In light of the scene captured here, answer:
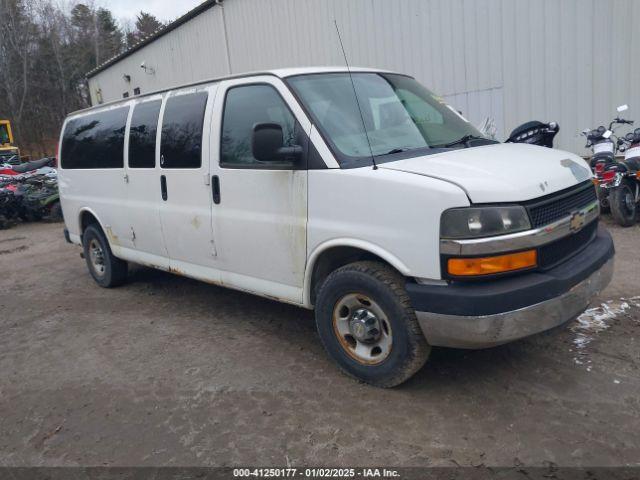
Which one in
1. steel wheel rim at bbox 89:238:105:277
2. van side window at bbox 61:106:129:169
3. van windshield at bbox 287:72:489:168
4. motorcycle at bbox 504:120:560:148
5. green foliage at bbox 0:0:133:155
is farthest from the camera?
green foliage at bbox 0:0:133:155

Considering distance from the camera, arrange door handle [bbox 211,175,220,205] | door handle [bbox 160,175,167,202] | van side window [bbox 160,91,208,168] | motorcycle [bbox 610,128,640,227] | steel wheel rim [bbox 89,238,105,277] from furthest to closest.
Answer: motorcycle [bbox 610,128,640,227] < steel wheel rim [bbox 89,238,105,277] < door handle [bbox 160,175,167,202] < van side window [bbox 160,91,208,168] < door handle [bbox 211,175,220,205]

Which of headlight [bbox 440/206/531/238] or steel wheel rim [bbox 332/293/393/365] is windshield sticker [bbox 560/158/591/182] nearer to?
headlight [bbox 440/206/531/238]

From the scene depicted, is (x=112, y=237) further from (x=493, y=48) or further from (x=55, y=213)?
(x=55, y=213)

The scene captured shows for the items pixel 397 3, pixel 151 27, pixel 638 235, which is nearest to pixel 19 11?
pixel 151 27

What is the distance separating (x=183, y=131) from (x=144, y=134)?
28.5 inches

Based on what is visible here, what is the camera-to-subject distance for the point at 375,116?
394 cm

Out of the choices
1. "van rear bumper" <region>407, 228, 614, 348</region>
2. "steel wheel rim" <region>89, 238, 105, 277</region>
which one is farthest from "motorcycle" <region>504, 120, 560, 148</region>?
"steel wheel rim" <region>89, 238, 105, 277</region>

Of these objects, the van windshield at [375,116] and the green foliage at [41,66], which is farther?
the green foliage at [41,66]

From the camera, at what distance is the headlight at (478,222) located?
2.93 meters

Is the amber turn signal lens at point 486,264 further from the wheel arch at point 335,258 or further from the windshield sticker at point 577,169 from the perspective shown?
the windshield sticker at point 577,169

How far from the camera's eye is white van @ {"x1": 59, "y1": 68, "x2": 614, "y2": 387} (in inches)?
117

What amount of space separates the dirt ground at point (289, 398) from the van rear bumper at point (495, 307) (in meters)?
0.37

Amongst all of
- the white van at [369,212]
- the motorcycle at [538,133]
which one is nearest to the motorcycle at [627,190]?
the motorcycle at [538,133]

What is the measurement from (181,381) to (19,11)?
143 ft
